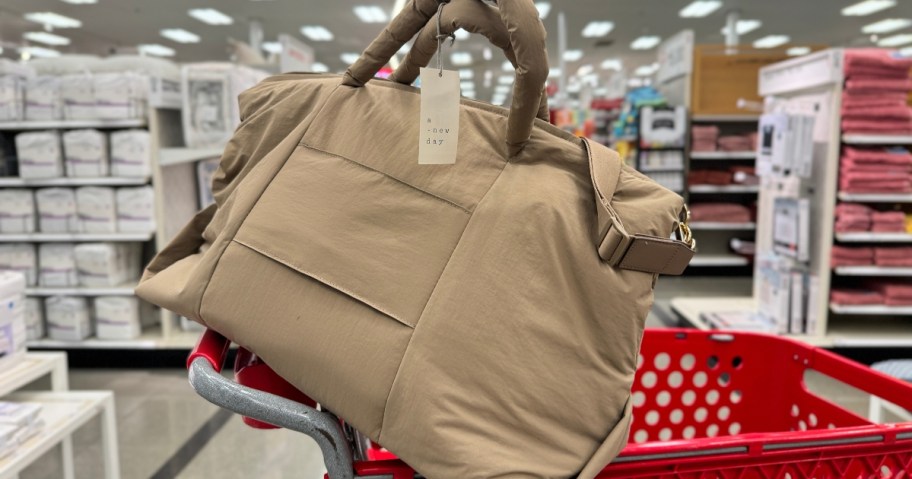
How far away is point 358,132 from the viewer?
104 cm

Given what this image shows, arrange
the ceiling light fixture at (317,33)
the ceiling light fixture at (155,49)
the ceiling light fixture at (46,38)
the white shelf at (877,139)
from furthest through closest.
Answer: the ceiling light fixture at (155,49), the ceiling light fixture at (46,38), the ceiling light fixture at (317,33), the white shelf at (877,139)

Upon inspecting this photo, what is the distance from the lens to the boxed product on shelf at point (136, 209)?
3.84 m

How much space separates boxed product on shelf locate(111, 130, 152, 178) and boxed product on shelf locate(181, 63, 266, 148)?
25 centimetres

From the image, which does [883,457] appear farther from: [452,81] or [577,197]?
[452,81]

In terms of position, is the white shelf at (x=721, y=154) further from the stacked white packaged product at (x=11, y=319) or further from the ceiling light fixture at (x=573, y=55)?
the ceiling light fixture at (x=573, y=55)

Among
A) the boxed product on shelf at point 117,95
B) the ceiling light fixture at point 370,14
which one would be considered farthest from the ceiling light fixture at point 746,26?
the boxed product on shelf at point 117,95

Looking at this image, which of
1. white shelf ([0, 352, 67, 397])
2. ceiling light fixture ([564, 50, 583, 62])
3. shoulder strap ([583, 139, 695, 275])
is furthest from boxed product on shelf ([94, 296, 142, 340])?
ceiling light fixture ([564, 50, 583, 62])

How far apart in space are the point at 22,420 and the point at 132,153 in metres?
2.37

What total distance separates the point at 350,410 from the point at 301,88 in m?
0.58

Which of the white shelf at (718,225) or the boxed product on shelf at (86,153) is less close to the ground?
the boxed product on shelf at (86,153)

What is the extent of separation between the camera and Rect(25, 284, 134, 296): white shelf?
388 centimetres

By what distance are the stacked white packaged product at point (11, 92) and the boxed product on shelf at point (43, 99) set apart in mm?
35

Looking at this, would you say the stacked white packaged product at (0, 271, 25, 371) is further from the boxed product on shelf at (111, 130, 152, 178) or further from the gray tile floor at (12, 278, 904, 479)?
the boxed product on shelf at (111, 130, 152, 178)

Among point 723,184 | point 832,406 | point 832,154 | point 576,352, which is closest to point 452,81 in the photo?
point 576,352
